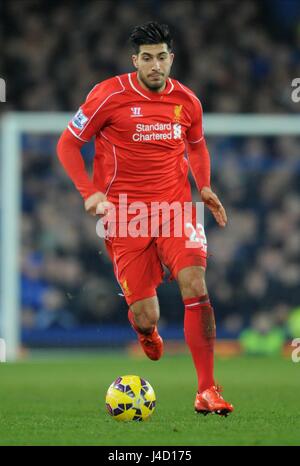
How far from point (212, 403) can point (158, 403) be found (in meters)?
1.23

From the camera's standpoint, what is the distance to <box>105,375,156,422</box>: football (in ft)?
21.0

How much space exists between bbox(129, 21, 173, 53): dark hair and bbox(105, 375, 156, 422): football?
2.06 m

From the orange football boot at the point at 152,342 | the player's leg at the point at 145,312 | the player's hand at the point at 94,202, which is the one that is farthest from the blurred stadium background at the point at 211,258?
the player's hand at the point at 94,202

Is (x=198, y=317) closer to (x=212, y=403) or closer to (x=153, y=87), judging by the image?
(x=212, y=403)

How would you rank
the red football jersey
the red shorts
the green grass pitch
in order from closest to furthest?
the green grass pitch, the red shorts, the red football jersey

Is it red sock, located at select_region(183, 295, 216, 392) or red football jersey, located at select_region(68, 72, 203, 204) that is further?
red football jersey, located at select_region(68, 72, 203, 204)

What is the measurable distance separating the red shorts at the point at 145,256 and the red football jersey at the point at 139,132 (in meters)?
0.27

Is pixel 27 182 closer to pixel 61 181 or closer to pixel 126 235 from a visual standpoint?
pixel 61 181

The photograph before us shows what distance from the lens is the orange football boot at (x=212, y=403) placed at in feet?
21.0

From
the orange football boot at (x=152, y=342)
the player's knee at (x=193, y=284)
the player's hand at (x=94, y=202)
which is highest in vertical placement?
the player's hand at (x=94, y=202)

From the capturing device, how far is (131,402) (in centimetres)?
640

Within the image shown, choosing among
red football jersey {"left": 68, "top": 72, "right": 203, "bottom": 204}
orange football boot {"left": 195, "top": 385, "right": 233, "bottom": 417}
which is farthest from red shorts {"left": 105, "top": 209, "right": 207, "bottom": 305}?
orange football boot {"left": 195, "top": 385, "right": 233, "bottom": 417}

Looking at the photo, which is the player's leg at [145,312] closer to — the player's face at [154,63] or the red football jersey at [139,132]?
the red football jersey at [139,132]

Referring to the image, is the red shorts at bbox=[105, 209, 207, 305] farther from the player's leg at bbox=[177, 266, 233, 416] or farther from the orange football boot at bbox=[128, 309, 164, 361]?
the orange football boot at bbox=[128, 309, 164, 361]
